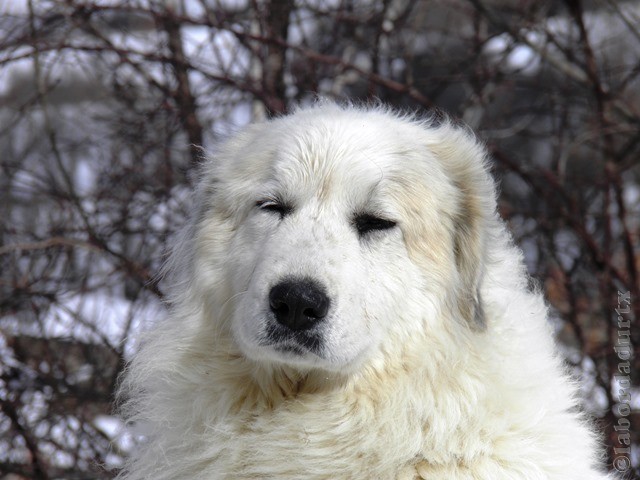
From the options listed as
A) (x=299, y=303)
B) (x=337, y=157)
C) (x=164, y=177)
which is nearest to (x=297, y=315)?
(x=299, y=303)

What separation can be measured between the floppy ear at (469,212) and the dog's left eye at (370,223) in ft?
1.06

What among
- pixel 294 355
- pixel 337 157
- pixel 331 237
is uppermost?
pixel 337 157

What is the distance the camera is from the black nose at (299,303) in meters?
2.36

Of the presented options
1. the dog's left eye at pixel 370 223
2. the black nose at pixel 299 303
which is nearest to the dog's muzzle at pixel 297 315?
the black nose at pixel 299 303

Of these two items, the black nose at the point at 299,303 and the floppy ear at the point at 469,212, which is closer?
Result: the black nose at the point at 299,303

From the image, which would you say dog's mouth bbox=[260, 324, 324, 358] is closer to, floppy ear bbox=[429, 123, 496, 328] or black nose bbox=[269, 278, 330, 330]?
black nose bbox=[269, 278, 330, 330]

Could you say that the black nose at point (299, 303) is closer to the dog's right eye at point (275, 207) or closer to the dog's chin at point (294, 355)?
the dog's chin at point (294, 355)

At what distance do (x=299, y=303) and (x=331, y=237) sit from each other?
0.32 meters

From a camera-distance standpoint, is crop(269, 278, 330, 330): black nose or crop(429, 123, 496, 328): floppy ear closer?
crop(269, 278, 330, 330): black nose

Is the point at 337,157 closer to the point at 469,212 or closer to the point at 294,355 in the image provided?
the point at 469,212

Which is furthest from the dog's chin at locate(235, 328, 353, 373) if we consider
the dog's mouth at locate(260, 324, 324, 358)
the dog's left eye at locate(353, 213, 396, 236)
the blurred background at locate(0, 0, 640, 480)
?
the blurred background at locate(0, 0, 640, 480)

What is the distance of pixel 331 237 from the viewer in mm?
2582

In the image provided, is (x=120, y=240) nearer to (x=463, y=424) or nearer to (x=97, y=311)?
(x=97, y=311)

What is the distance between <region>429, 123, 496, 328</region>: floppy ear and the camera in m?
2.79
